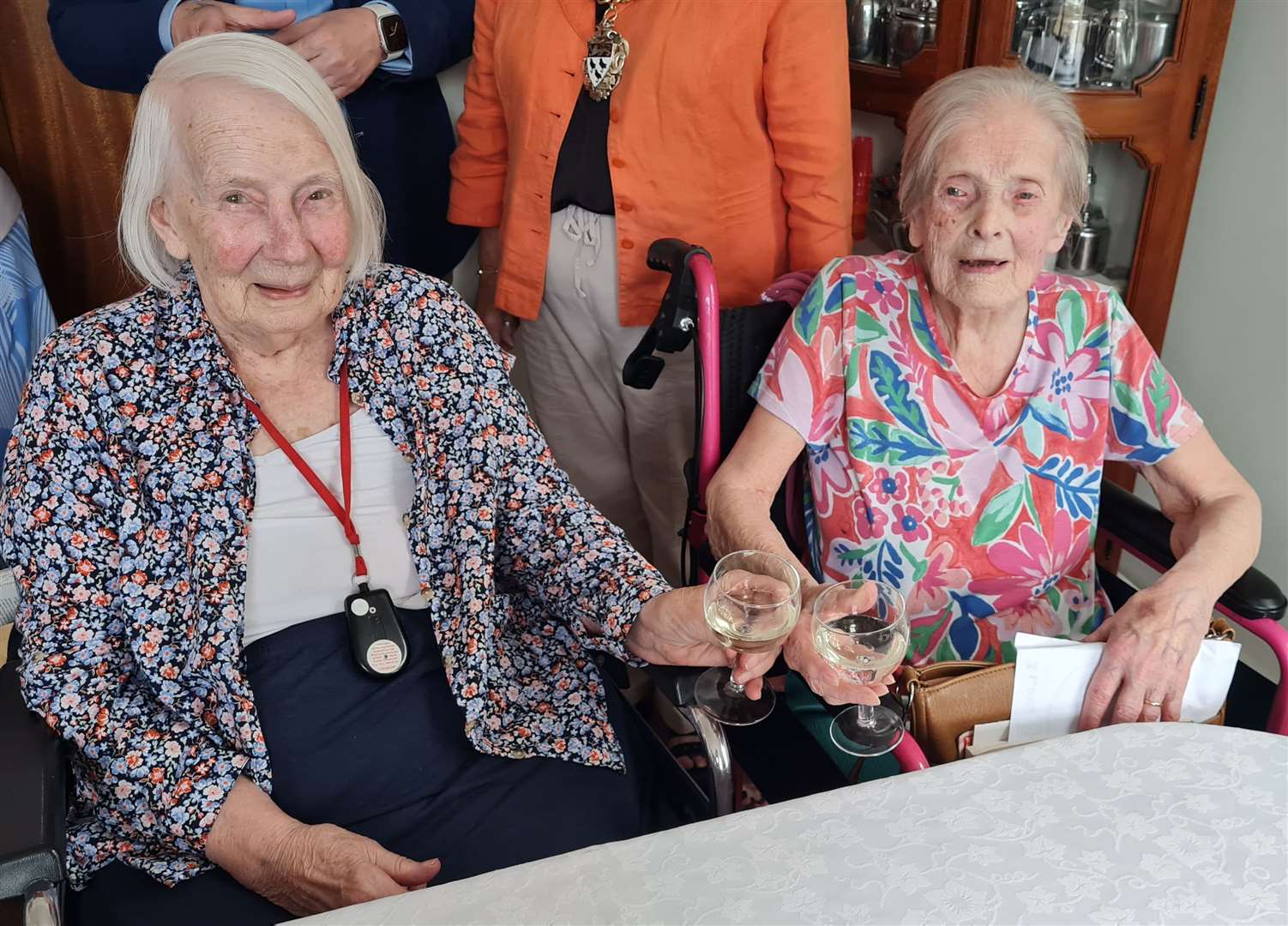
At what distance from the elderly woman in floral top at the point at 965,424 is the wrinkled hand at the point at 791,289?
124 millimetres

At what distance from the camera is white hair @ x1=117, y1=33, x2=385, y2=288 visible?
4.50 feet

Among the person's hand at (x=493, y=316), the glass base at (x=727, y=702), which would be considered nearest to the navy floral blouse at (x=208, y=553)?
the glass base at (x=727, y=702)

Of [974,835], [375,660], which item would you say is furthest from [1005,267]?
[375,660]

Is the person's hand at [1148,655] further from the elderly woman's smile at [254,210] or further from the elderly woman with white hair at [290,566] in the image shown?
the elderly woman's smile at [254,210]

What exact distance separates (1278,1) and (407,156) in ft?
6.24

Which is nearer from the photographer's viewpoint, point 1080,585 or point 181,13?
point 1080,585

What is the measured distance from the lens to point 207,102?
1.36 m

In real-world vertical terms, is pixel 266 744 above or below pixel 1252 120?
below

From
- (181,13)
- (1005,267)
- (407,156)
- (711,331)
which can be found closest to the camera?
(1005,267)

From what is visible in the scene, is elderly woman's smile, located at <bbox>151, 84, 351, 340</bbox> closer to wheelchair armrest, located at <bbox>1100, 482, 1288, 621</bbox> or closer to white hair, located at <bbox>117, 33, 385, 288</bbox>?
white hair, located at <bbox>117, 33, 385, 288</bbox>

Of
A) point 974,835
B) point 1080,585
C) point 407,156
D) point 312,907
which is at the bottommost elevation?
point 312,907

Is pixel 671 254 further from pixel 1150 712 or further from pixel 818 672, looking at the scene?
pixel 1150 712

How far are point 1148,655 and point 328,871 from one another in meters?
1.02

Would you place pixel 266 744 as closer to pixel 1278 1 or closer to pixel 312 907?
pixel 312 907
